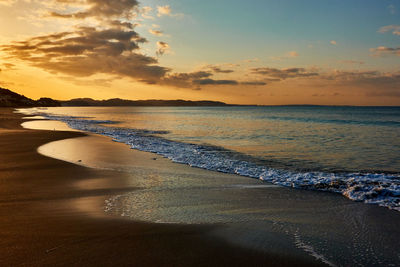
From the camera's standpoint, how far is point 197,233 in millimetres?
5988

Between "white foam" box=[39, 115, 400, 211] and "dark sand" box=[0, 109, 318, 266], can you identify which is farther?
"white foam" box=[39, 115, 400, 211]

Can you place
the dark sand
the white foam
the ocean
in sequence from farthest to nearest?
the white foam
the ocean
the dark sand

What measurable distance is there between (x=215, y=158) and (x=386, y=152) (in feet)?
40.7

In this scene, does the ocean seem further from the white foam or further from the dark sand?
the dark sand

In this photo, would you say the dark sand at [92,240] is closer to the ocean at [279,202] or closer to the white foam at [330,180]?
the ocean at [279,202]

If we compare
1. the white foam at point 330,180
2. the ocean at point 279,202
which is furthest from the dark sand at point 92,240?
the white foam at point 330,180

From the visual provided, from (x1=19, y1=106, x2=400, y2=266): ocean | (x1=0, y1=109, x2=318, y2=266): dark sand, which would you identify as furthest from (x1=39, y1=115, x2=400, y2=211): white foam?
(x1=0, y1=109, x2=318, y2=266): dark sand

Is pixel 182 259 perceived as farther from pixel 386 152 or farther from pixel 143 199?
pixel 386 152

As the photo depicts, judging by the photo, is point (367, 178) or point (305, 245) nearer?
point (305, 245)

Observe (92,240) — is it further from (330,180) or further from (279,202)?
(330,180)

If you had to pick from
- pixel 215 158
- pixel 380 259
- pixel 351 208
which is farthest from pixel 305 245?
pixel 215 158

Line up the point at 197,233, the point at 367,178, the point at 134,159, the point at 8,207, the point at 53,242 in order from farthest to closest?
the point at 134,159 → the point at 367,178 → the point at 8,207 → the point at 197,233 → the point at 53,242

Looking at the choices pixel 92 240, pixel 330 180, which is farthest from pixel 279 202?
pixel 92 240

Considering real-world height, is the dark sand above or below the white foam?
below
